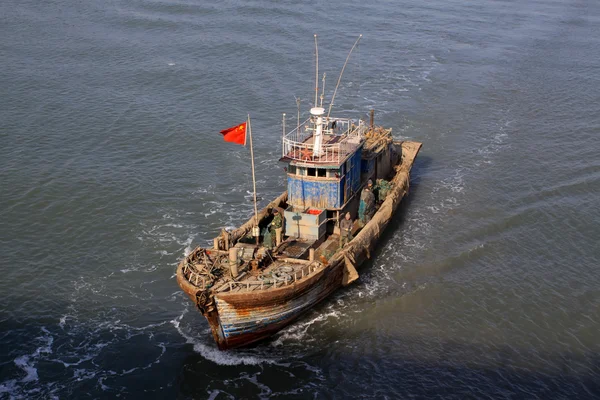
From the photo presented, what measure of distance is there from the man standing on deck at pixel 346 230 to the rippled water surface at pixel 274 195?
2.68 m

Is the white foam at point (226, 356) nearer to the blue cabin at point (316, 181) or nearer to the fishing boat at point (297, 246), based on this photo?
the fishing boat at point (297, 246)

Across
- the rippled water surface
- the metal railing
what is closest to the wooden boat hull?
the metal railing

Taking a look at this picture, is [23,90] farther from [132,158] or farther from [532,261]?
[532,261]

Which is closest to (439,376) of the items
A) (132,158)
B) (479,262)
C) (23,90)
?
(479,262)

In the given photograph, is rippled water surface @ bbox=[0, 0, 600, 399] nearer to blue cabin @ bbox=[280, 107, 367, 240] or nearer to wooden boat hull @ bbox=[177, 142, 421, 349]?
wooden boat hull @ bbox=[177, 142, 421, 349]

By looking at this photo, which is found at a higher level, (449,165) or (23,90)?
(23,90)

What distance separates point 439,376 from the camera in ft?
87.5

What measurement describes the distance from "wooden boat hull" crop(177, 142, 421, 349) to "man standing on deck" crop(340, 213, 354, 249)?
1.32 feet

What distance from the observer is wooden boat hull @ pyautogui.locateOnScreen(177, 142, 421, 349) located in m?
26.0

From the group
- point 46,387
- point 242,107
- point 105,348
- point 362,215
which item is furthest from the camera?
point 242,107

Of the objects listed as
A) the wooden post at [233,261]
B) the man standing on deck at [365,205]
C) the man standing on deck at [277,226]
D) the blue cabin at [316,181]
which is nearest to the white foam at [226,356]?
the wooden post at [233,261]

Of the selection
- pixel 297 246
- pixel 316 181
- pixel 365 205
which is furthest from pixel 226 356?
pixel 365 205

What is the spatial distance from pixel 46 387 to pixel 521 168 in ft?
115

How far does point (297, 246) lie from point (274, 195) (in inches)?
423
